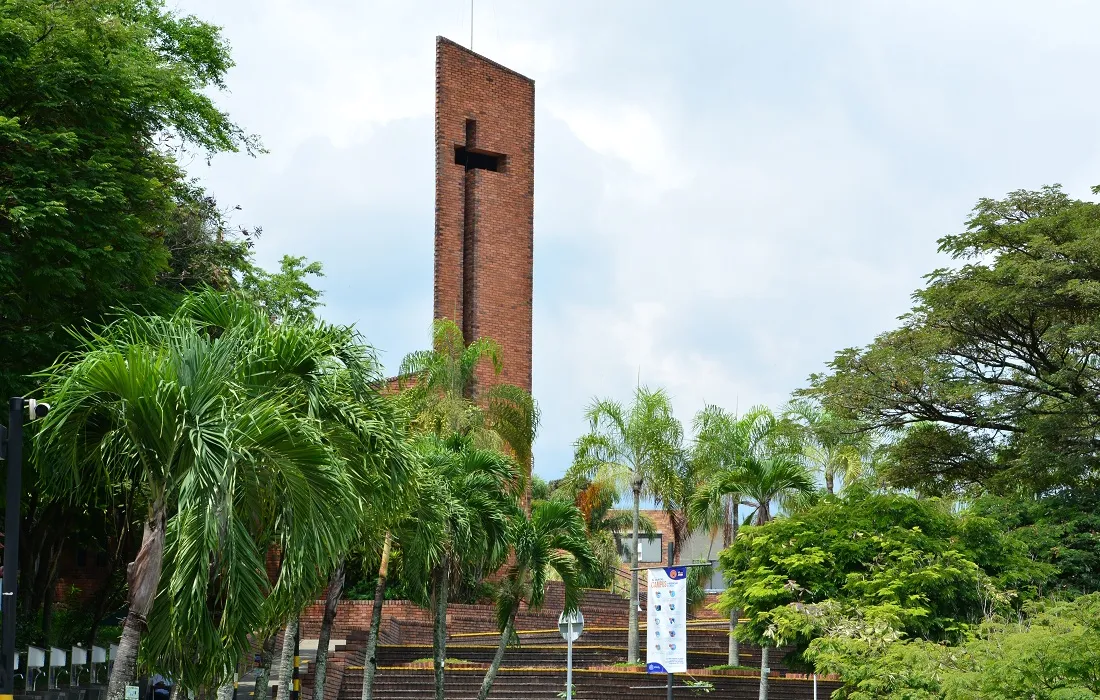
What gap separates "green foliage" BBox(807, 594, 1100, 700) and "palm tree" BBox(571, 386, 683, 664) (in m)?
11.0

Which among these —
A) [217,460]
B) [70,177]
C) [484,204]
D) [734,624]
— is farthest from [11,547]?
[484,204]

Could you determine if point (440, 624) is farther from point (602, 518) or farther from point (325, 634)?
point (602, 518)

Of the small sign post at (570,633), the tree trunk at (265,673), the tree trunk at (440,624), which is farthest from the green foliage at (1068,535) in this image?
the tree trunk at (265,673)

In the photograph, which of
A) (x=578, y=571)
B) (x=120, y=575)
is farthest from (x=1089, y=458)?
(x=120, y=575)

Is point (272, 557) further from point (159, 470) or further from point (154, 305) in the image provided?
point (159, 470)

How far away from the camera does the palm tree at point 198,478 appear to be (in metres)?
12.0

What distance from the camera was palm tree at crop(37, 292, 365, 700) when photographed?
12000 mm

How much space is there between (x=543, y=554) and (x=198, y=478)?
39.5 ft

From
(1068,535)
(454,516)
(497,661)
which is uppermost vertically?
(454,516)

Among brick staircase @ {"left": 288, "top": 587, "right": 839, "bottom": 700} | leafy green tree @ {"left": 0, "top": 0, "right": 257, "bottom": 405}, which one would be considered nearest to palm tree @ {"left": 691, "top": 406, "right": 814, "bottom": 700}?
brick staircase @ {"left": 288, "top": 587, "right": 839, "bottom": 700}

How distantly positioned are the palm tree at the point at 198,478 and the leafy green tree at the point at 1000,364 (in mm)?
16679

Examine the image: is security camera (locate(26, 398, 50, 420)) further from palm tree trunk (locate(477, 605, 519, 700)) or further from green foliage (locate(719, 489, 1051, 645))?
green foliage (locate(719, 489, 1051, 645))

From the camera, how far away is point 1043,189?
27.2 m

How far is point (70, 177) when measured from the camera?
18.9 metres
